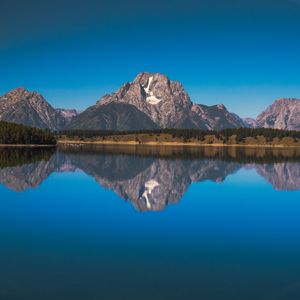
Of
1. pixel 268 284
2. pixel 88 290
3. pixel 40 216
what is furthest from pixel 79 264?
pixel 40 216

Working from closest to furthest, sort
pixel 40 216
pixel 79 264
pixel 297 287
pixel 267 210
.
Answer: pixel 297 287
pixel 79 264
pixel 40 216
pixel 267 210

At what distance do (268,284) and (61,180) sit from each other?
52.3 metres

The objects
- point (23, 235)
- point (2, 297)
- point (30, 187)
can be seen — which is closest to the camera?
point (2, 297)

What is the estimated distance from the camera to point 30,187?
55.7m

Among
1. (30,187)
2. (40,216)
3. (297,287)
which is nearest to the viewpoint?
(297,287)

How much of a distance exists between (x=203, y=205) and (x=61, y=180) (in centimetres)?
3158

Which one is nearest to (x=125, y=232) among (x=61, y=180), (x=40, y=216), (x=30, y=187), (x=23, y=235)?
(x=23, y=235)

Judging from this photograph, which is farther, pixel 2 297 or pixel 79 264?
pixel 79 264

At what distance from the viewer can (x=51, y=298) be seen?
1755 cm

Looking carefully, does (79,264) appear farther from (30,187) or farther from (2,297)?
(30,187)

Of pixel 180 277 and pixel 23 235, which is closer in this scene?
pixel 180 277

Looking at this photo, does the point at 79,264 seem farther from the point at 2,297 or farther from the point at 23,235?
the point at 23,235

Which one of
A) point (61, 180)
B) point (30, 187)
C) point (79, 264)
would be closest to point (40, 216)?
point (79, 264)

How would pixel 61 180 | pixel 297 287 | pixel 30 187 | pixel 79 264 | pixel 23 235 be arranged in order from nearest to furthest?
pixel 297 287, pixel 79 264, pixel 23 235, pixel 30 187, pixel 61 180
